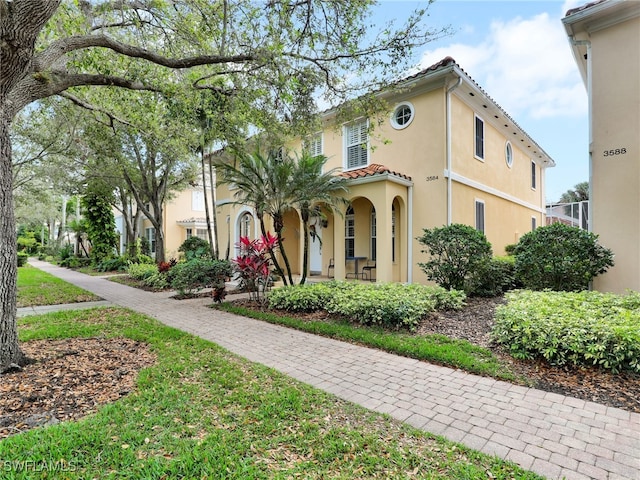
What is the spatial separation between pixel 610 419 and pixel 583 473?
107 centimetres

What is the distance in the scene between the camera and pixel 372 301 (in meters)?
6.54

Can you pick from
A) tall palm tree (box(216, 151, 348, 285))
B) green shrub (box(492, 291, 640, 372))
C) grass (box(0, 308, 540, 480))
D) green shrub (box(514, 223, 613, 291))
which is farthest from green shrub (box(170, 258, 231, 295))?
green shrub (box(514, 223, 613, 291))

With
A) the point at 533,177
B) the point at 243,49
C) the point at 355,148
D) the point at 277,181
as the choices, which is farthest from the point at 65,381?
the point at 533,177

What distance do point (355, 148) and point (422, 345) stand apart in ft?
30.6

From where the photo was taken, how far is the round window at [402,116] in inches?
448

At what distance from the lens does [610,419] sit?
3.15 meters

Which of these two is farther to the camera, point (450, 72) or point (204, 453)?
point (450, 72)

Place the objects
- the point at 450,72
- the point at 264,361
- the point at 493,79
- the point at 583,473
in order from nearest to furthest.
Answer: the point at 583,473, the point at 264,361, the point at 450,72, the point at 493,79

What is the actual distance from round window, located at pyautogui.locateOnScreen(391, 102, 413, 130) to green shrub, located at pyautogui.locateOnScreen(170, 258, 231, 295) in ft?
24.6

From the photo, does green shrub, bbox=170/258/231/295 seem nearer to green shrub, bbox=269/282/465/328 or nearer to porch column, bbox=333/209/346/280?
green shrub, bbox=269/282/465/328

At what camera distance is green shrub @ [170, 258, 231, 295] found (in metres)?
10.3

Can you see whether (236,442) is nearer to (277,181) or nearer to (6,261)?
(6,261)

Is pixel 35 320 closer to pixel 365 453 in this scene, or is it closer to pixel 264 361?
pixel 264 361

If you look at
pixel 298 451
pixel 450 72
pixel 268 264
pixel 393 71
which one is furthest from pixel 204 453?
pixel 450 72
